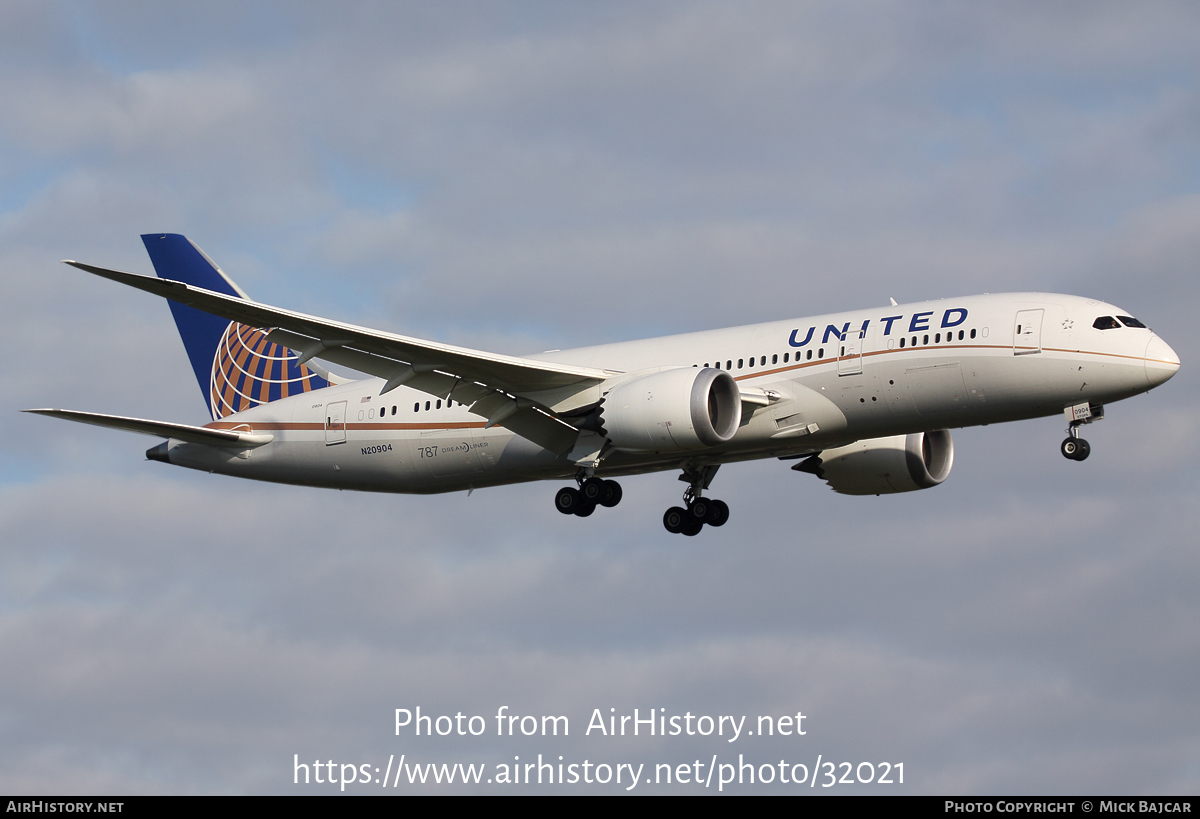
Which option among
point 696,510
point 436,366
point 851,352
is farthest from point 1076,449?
point 436,366

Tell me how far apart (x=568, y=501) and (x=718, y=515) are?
14.4 ft

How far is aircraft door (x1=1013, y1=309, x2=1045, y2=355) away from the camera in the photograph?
113 feet

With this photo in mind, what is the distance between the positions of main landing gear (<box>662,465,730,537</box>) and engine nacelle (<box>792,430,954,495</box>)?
10.8 ft

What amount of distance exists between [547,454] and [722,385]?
5.54 metres

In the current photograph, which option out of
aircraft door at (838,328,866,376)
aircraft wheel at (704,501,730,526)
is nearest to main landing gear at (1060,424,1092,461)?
aircraft door at (838,328,866,376)

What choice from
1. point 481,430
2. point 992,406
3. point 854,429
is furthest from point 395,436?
point 992,406

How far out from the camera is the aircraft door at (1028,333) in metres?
34.4

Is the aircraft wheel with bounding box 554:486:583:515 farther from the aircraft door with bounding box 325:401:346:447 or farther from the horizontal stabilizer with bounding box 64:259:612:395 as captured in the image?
the aircraft door with bounding box 325:401:346:447

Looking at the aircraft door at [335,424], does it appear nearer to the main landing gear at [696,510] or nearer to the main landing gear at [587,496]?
the main landing gear at [587,496]

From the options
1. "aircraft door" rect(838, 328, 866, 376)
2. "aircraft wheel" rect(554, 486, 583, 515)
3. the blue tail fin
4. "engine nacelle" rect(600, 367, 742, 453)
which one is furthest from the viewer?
the blue tail fin

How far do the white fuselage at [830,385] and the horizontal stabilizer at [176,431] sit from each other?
1740 millimetres

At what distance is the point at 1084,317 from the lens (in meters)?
34.4

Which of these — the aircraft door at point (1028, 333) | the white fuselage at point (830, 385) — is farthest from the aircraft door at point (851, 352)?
the aircraft door at point (1028, 333)

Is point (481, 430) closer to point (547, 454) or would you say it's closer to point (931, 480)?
point (547, 454)
